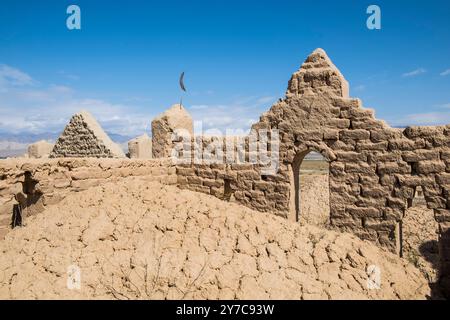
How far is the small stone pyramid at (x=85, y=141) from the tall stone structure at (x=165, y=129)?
91.7 inches

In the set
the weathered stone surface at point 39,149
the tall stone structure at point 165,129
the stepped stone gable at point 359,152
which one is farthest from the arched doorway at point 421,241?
the weathered stone surface at point 39,149

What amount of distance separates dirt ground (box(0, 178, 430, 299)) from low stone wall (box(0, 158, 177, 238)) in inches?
14.2

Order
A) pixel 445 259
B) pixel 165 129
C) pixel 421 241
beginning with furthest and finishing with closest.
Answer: pixel 421 241, pixel 165 129, pixel 445 259

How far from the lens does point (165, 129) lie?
9070 millimetres

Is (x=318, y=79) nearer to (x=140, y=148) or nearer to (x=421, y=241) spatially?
(x=421, y=241)

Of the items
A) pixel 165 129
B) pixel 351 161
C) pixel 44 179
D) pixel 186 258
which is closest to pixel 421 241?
pixel 351 161

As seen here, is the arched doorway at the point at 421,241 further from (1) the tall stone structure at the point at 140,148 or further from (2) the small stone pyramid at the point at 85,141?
(1) the tall stone structure at the point at 140,148

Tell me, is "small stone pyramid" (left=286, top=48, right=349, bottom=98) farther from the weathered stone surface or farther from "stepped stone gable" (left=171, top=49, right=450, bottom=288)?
the weathered stone surface

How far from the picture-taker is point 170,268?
184 inches

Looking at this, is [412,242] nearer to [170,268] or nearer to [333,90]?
[333,90]

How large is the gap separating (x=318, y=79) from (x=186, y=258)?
12.7 feet

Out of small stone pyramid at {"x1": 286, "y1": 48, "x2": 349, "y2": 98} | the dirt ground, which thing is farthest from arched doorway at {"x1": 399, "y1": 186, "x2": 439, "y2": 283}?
small stone pyramid at {"x1": 286, "y1": 48, "x2": 349, "y2": 98}

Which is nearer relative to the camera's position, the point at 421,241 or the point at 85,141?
the point at 421,241

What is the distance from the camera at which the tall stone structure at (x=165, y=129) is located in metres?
9.03
